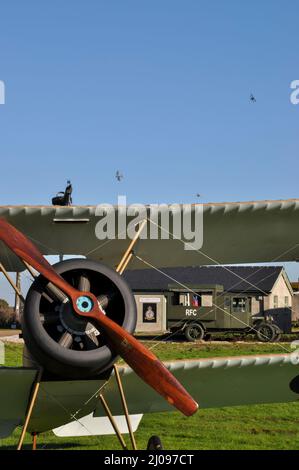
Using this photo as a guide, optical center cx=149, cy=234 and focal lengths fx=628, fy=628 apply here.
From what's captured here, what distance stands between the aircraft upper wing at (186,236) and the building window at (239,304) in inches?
928

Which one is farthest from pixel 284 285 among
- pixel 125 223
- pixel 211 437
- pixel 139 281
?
pixel 125 223

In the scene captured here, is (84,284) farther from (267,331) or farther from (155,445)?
(267,331)

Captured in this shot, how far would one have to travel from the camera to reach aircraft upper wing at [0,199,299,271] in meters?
6.30

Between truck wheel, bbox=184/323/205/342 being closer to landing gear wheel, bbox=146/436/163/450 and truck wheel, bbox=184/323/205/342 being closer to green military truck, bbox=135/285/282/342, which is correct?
green military truck, bbox=135/285/282/342

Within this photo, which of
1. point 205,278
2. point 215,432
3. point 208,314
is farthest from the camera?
point 205,278

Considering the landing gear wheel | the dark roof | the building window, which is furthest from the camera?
the dark roof

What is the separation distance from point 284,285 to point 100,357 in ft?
127

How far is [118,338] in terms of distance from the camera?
5.11m

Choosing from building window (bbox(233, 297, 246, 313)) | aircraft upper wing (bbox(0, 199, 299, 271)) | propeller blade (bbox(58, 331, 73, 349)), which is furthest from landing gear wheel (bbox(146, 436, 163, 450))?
building window (bbox(233, 297, 246, 313))

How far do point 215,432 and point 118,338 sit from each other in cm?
456

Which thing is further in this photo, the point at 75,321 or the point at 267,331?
the point at 267,331

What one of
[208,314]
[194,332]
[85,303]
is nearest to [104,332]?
[85,303]

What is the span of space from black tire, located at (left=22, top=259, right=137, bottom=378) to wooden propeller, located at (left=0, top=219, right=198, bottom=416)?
0.10 metres
